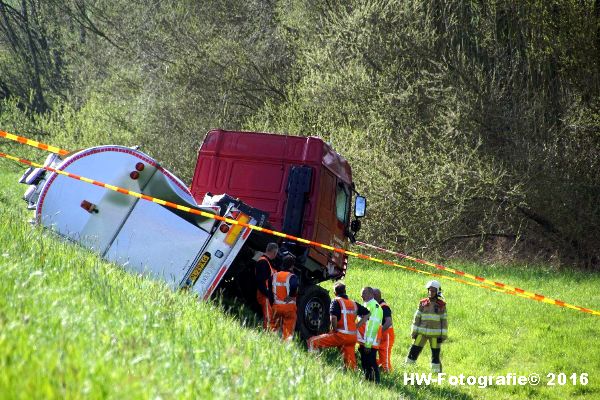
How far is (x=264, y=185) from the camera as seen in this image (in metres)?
13.0

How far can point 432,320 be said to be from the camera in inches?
546

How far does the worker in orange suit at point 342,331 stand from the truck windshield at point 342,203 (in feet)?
8.68

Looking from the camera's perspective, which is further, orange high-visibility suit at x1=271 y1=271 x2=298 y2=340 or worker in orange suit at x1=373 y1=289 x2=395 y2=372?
worker in orange suit at x1=373 y1=289 x2=395 y2=372

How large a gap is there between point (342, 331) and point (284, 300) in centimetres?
80

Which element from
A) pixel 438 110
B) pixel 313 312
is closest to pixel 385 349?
pixel 313 312

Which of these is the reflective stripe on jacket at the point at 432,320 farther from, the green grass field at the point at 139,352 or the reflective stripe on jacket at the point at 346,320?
the reflective stripe on jacket at the point at 346,320

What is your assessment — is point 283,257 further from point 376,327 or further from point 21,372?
point 21,372

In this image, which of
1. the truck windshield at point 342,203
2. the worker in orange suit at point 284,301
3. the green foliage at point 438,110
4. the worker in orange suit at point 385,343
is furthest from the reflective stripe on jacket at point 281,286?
the green foliage at point 438,110

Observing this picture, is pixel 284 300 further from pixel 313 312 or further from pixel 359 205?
pixel 359 205

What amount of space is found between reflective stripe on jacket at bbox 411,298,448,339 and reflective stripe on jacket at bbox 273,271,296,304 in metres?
3.11

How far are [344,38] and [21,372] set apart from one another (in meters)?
25.3

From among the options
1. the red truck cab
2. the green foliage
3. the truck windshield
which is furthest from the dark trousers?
the green foliage

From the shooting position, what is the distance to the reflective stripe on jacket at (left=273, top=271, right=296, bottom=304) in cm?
1143

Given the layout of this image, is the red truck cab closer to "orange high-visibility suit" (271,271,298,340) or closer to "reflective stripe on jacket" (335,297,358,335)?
"orange high-visibility suit" (271,271,298,340)
